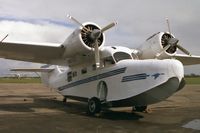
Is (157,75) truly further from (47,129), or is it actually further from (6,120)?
(6,120)

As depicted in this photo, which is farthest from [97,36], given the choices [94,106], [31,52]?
[31,52]

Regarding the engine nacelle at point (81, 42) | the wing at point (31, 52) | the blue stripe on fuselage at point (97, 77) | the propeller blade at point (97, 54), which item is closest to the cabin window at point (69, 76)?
the blue stripe on fuselage at point (97, 77)

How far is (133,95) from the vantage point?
13375 mm

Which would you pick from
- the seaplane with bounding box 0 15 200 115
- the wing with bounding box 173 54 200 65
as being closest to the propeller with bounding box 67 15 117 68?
the seaplane with bounding box 0 15 200 115

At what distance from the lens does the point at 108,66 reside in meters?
15.1

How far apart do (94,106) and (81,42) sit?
9.92 ft

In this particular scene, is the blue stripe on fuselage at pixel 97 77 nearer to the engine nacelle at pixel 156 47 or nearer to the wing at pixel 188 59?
the engine nacelle at pixel 156 47

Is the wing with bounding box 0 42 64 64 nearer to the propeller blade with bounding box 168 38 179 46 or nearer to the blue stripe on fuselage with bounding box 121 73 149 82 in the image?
the blue stripe on fuselage with bounding box 121 73 149 82

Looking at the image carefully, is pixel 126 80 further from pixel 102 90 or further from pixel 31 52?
pixel 31 52

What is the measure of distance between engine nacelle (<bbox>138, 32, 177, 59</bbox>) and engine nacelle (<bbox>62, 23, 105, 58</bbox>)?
2.79m

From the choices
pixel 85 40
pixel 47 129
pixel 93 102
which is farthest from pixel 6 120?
pixel 85 40

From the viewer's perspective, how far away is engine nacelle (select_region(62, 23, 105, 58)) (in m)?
15.0

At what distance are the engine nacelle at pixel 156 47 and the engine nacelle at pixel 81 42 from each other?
279 cm

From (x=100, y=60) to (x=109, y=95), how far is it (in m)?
1.88
